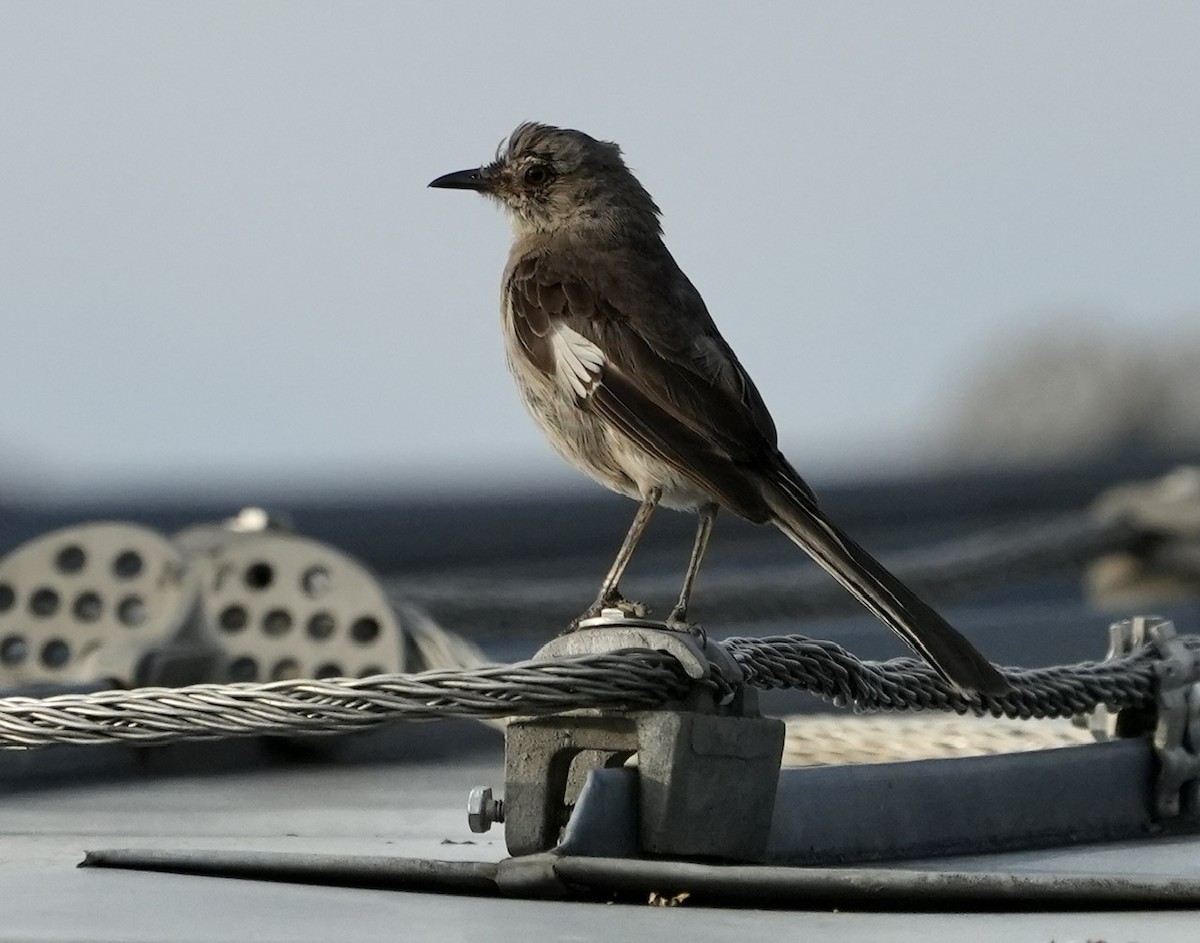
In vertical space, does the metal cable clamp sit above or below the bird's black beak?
below

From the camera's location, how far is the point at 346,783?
433 cm

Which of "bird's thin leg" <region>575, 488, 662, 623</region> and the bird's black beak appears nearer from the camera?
"bird's thin leg" <region>575, 488, 662, 623</region>

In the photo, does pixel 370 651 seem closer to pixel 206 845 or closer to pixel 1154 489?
pixel 206 845

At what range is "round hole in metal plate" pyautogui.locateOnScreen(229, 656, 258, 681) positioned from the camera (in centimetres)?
471

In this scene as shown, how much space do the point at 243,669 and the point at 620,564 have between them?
1441 millimetres

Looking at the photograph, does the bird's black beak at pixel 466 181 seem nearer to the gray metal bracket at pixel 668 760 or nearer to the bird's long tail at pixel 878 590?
the bird's long tail at pixel 878 590

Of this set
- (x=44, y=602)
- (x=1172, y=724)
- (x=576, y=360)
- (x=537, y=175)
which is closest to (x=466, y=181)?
(x=537, y=175)

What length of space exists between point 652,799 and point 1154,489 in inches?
238

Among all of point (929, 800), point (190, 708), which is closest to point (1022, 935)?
point (929, 800)

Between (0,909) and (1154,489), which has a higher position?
(1154,489)

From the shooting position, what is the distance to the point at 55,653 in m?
4.88

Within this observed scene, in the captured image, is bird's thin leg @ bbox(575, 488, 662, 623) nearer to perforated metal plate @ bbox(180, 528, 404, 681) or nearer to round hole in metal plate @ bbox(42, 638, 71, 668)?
perforated metal plate @ bbox(180, 528, 404, 681)

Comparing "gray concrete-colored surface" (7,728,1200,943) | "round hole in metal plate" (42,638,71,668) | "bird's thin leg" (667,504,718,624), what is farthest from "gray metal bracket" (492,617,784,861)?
"round hole in metal plate" (42,638,71,668)

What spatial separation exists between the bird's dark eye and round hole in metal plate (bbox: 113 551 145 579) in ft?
4.28
